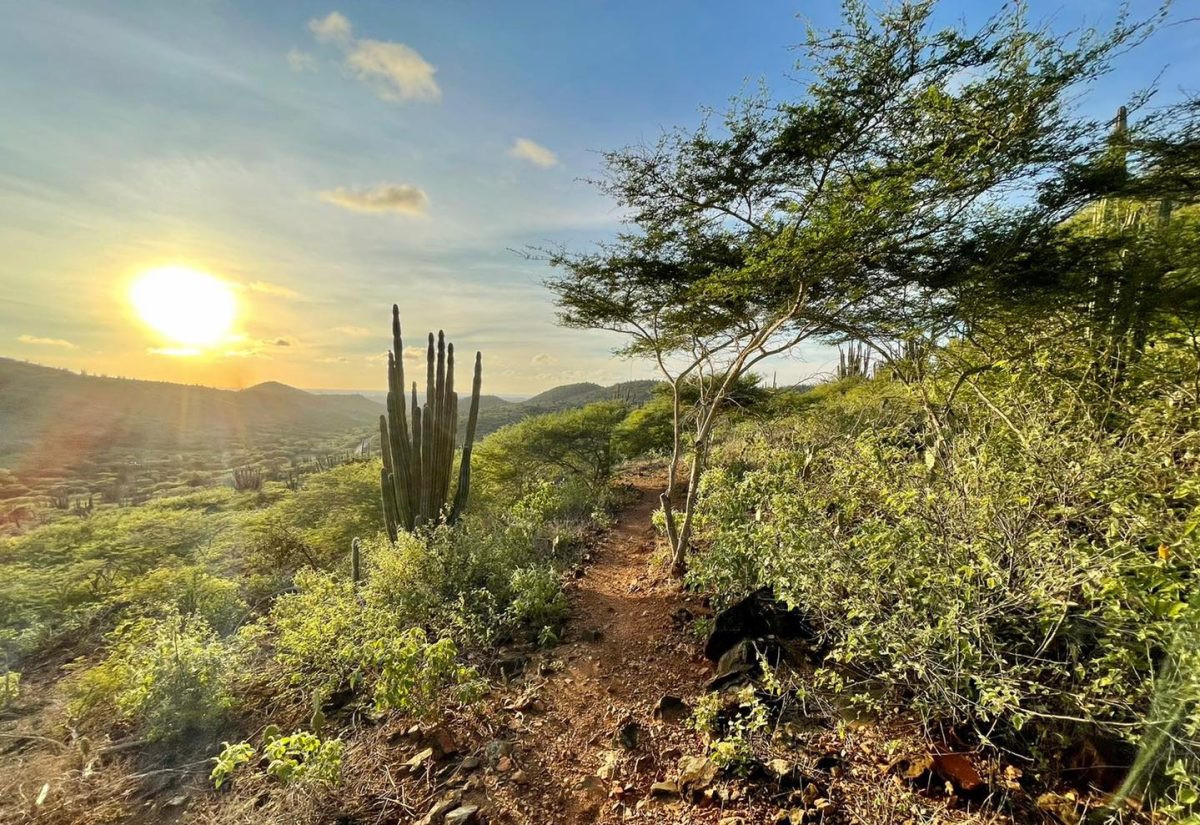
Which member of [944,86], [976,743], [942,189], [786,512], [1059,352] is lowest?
[976,743]

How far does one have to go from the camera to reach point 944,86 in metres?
3.55

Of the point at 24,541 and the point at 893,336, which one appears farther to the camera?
the point at 24,541

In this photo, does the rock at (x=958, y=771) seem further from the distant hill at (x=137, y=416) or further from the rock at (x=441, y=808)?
the distant hill at (x=137, y=416)

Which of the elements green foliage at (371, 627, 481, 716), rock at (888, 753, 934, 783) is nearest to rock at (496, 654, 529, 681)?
green foliage at (371, 627, 481, 716)

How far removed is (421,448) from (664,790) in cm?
653

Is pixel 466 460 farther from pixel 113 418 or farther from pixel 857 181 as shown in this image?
pixel 113 418

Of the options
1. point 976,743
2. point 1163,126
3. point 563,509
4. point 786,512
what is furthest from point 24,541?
point 1163,126

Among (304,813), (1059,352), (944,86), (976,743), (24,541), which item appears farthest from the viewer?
(24,541)

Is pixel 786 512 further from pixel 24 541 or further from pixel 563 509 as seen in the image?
pixel 24 541

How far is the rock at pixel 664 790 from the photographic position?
2.74 metres

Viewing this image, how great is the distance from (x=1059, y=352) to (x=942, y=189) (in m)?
1.77

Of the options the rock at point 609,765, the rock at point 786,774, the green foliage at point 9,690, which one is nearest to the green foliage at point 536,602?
the rock at point 609,765

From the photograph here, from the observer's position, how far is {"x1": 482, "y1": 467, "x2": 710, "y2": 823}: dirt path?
2.84 metres

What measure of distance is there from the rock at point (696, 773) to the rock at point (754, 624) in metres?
1.00
